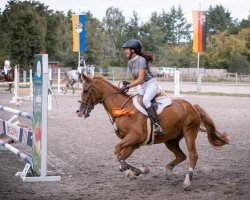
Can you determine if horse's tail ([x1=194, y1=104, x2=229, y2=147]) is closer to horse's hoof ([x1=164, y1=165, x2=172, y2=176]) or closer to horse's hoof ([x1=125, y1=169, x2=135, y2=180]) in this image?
horse's hoof ([x1=164, y1=165, x2=172, y2=176])

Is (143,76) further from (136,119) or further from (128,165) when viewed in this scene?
(128,165)

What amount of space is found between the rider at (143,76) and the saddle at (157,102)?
0.27 ft

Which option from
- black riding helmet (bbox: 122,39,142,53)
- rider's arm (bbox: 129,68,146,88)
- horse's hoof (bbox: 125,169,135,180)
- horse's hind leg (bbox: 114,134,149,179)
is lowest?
horse's hoof (bbox: 125,169,135,180)

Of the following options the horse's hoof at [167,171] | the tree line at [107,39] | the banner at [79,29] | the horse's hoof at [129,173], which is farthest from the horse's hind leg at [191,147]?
the tree line at [107,39]

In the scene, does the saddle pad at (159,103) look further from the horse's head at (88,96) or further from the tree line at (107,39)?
the tree line at (107,39)

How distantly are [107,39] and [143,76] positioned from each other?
276 feet

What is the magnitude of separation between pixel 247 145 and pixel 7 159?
5.97 meters

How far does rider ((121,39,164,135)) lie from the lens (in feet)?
28.0

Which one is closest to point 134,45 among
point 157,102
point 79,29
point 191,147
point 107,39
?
point 157,102

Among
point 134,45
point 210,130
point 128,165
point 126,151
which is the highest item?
point 134,45

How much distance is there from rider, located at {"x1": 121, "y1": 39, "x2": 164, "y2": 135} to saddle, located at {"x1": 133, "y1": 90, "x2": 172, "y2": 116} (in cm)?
8

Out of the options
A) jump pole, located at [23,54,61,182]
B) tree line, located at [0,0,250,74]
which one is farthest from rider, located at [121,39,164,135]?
tree line, located at [0,0,250,74]

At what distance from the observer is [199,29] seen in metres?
37.2

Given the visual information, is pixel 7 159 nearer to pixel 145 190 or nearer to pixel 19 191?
pixel 19 191
